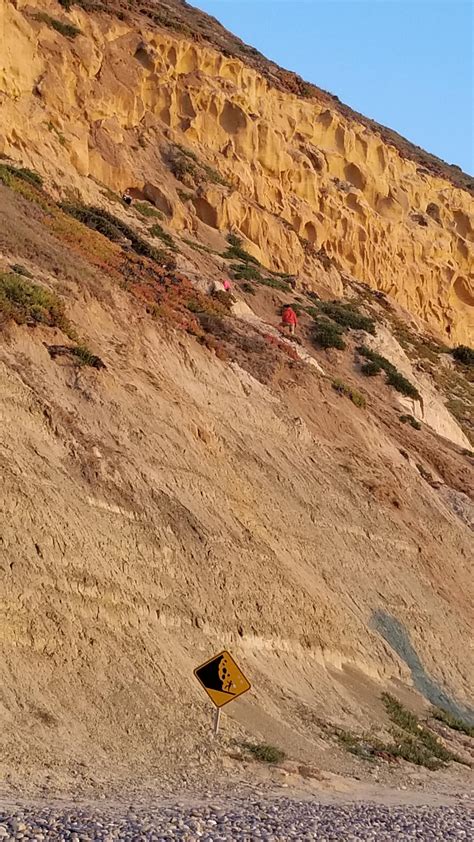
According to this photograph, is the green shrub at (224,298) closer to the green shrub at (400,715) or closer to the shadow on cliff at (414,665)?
the shadow on cliff at (414,665)

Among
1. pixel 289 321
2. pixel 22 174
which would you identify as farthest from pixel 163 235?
pixel 22 174

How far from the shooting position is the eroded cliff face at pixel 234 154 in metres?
33.8

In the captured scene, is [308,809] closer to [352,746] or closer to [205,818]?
[205,818]

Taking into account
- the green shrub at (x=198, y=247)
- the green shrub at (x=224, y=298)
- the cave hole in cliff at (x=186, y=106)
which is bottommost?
the green shrub at (x=224, y=298)

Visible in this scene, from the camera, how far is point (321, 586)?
1617 cm

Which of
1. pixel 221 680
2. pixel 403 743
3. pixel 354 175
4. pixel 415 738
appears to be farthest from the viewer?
pixel 354 175

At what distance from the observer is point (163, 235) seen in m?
33.0

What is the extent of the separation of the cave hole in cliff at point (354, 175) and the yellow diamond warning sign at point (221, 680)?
44.5 m

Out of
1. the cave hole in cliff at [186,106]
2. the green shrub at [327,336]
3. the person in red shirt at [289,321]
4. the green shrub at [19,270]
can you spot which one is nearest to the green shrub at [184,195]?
the cave hole in cliff at [186,106]

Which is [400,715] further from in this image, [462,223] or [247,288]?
[462,223]

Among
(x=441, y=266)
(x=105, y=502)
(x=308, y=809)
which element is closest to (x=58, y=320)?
(x=105, y=502)

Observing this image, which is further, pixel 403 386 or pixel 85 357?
pixel 403 386

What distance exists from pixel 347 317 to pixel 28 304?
2100 cm

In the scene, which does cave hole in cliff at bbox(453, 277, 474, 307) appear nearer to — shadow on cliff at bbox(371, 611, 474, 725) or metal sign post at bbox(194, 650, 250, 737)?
shadow on cliff at bbox(371, 611, 474, 725)
